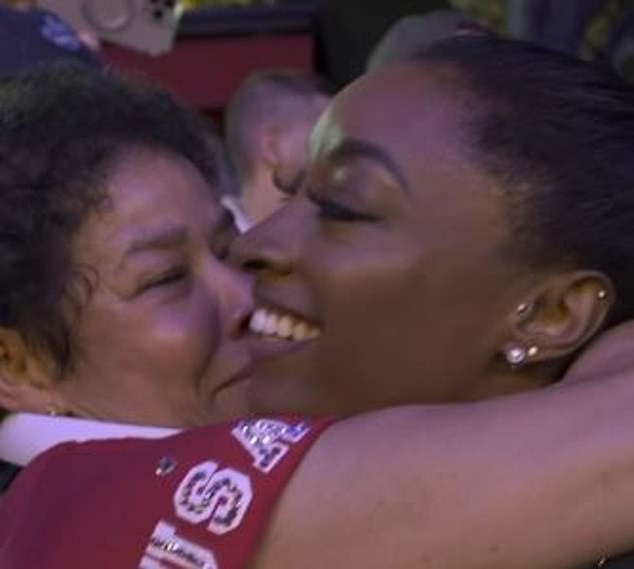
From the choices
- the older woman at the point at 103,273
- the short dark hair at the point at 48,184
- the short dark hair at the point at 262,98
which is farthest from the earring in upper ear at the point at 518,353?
the short dark hair at the point at 262,98

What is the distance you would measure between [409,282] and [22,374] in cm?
87

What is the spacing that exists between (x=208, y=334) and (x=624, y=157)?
841 mm

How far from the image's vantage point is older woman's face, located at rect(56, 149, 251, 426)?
8.20 ft

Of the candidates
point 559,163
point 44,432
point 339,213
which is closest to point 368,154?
point 339,213

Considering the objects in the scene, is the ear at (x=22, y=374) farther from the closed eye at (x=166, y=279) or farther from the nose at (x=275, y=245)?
the nose at (x=275, y=245)

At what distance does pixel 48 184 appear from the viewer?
2.49 metres

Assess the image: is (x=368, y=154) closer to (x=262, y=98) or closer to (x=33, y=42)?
(x=33, y=42)

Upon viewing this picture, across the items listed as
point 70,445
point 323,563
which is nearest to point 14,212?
point 70,445

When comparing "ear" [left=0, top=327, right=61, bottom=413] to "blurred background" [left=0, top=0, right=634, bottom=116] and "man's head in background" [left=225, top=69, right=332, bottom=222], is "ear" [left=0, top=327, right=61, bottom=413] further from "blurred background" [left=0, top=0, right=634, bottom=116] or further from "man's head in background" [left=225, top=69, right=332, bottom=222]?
"blurred background" [left=0, top=0, right=634, bottom=116]

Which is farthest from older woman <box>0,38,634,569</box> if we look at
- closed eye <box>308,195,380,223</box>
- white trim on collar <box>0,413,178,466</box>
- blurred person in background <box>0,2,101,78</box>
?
blurred person in background <box>0,2,101,78</box>

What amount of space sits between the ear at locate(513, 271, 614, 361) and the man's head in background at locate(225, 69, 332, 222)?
3.03 m

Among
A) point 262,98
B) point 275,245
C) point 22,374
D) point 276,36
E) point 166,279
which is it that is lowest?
point 276,36

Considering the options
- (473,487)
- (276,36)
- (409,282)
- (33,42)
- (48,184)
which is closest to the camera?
(473,487)

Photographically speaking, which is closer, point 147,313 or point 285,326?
point 285,326
